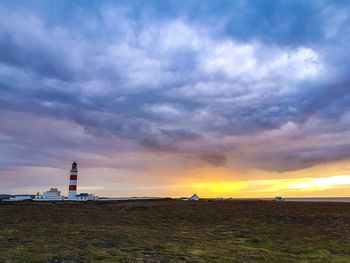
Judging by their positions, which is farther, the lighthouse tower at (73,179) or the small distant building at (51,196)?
the small distant building at (51,196)

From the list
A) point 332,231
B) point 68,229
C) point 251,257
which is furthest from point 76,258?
point 332,231

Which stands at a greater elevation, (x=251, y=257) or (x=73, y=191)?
(x=73, y=191)

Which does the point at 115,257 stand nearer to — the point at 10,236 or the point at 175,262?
the point at 175,262

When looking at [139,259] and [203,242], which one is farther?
[203,242]

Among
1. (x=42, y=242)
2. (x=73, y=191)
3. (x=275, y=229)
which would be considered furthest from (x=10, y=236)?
(x=73, y=191)

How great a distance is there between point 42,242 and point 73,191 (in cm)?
10217

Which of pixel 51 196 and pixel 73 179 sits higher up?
pixel 73 179

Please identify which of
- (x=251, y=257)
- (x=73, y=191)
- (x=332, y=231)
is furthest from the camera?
(x=73, y=191)

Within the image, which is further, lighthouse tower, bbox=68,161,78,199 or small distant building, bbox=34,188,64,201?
small distant building, bbox=34,188,64,201

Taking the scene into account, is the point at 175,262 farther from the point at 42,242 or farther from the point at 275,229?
the point at 275,229

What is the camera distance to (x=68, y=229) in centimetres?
3503

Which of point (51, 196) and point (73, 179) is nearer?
point (73, 179)

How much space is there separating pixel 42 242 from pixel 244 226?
2426 centimetres

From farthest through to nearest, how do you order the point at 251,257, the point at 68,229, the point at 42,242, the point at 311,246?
the point at 68,229 → the point at 311,246 → the point at 42,242 → the point at 251,257
